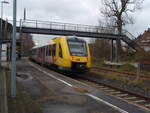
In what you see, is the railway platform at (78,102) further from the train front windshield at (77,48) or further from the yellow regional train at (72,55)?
the train front windshield at (77,48)

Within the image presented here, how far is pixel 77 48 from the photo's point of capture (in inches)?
792

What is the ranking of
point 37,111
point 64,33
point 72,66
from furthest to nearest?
1. point 64,33
2. point 72,66
3. point 37,111

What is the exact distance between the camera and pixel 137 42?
134ft

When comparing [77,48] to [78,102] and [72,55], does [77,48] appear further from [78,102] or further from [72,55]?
[78,102]

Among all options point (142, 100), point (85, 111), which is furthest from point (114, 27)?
point (85, 111)

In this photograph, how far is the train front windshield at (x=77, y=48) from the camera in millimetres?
19730

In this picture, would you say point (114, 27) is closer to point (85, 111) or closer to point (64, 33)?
point (64, 33)

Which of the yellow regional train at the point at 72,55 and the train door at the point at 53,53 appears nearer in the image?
the yellow regional train at the point at 72,55

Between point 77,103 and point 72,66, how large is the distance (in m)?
9.88

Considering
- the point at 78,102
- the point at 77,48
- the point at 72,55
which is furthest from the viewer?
the point at 77,48

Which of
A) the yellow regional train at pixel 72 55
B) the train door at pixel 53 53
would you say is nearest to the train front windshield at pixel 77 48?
the yellow regional train at pixel 72 55

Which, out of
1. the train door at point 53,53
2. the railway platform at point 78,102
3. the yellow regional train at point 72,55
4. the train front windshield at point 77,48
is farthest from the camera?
the train door at point 53,53

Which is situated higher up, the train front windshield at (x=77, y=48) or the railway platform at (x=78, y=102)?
the train front windshield at (x=77, y=48)

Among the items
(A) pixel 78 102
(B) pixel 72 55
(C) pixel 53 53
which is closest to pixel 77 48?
(B) pixel 72 55
